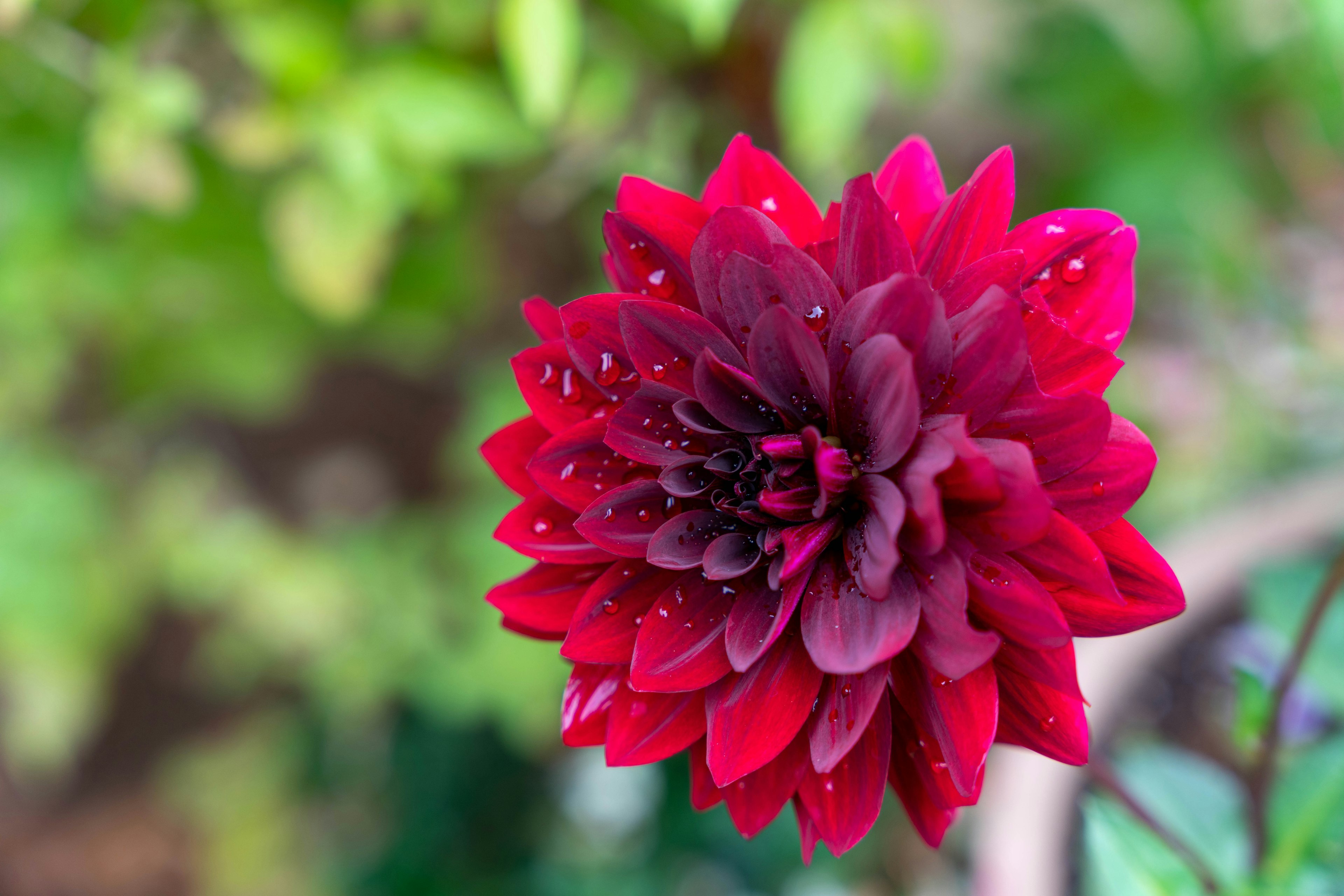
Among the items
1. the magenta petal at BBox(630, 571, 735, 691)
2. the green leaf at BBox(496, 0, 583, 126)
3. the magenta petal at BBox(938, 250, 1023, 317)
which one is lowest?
the magenta petal at BBox(630, 571, 735, 691)

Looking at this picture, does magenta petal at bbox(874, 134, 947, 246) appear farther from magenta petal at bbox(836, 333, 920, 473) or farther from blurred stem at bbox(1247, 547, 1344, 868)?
blurred stem at bbox(1247, 547, 1344, 868)

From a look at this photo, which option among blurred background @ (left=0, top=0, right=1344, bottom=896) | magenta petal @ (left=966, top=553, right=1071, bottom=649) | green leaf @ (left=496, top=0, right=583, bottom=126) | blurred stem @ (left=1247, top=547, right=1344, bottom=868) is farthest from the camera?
blurred background @ (left=0, top=0, right=1344, bottom=896)

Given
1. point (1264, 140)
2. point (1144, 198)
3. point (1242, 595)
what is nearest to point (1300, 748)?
point (1242, 595)

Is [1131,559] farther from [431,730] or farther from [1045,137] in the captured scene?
[1045,137]

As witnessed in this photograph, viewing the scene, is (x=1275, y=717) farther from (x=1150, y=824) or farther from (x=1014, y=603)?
(x=1014, y=603)

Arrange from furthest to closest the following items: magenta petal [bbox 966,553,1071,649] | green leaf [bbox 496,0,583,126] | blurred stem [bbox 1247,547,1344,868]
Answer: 1. green leaf [bbox 496,0,583,126]
2. blurred stem [bbox 1247,547,1344,868]
3. magenta petal [bbox 966,553,1071,649]

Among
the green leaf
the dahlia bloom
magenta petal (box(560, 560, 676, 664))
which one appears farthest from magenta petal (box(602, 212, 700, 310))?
the green leaf

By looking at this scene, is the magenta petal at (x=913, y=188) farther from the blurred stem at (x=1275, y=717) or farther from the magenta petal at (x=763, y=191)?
the blurred stem at (x=1275, y=717)

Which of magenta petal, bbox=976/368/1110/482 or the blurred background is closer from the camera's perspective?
magenta petal, bbox=976/368/1110/482
